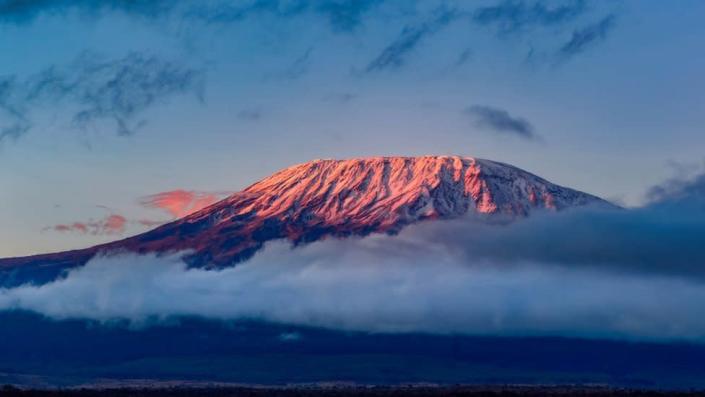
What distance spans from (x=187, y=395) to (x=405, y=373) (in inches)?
3102

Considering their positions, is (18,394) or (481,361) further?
(481,361)

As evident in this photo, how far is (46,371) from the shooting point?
190m

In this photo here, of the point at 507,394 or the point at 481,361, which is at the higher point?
the point at 481,361

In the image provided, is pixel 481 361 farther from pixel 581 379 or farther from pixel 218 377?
pixel 218 377

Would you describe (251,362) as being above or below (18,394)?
above

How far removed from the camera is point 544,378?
17975cm

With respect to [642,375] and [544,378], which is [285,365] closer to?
[544,378]

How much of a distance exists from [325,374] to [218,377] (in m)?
12.3

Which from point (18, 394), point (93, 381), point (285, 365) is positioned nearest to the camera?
point (18, 394)

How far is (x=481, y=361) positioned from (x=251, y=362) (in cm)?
2869

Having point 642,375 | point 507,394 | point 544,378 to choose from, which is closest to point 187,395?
point 507,394

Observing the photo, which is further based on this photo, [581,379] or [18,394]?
[581,379]

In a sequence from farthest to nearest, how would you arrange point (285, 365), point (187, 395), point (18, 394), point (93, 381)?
point (285, 365)
point (93, 381)
point (187, 395)
point (18, 394)

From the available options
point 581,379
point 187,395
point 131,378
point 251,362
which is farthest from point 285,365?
point 187,395
